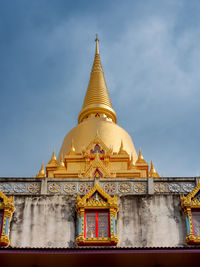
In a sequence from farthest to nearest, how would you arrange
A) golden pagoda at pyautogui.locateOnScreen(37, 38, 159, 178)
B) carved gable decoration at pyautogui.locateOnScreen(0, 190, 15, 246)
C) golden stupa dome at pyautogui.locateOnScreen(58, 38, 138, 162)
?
golden stupa dome at pyautogui.locateOnScreen(58, 38, 138, 162) → golden pagoda at pyautogui.locateOnScreen(37, 38, 159, 178) → carved gable decoration at pyautogui.locateOnScreen(0, 190, 15, 246)

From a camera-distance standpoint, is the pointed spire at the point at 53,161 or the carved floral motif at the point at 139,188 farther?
the pointed spire at the point at 53,161

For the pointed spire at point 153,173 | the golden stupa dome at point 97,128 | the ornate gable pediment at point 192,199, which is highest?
the golden stupa dome at point 97,128

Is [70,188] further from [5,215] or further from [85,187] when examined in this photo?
[5,215]

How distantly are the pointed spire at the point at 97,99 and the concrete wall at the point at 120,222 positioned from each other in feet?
72.0

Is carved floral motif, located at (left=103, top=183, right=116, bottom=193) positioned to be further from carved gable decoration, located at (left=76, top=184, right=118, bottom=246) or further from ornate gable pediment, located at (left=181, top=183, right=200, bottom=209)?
ornate gable pediment, located at (left=181, top=183, right=200, bottom=209)

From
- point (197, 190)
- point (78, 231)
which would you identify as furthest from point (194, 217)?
point (78, 231)

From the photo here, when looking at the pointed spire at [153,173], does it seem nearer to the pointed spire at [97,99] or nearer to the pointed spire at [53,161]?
the pointed spire at [53,161]

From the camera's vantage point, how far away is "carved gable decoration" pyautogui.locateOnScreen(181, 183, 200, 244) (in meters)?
16.0

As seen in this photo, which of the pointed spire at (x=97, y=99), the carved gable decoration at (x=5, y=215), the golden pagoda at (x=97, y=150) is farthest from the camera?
the pointed spire at (x=97, y=99)

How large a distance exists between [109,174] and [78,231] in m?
12.3

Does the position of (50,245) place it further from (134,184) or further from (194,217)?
(194,217)

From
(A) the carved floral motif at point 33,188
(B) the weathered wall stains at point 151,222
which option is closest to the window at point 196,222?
(B) the weathered wall stains at point 151,222

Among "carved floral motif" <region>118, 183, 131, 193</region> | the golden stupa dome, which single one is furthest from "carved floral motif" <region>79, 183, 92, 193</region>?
the golden stupa dome

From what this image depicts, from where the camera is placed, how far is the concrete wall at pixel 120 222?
1623 centimetres
